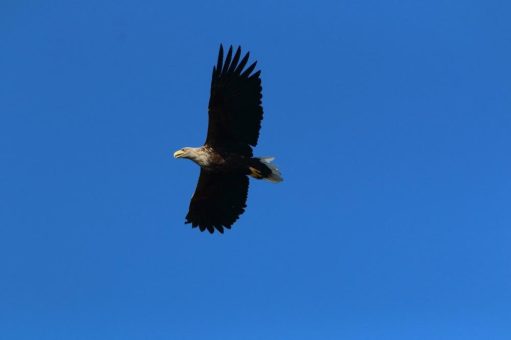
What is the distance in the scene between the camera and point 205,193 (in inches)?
765

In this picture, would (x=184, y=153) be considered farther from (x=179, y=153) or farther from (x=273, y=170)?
(x=273, y=170)

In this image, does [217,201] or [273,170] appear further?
[217,201]

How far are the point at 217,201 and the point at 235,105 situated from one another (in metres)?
2.68

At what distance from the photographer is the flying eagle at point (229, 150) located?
58.6ft

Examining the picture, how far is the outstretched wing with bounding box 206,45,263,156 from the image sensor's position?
1784 cm

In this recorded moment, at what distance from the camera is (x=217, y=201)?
1955cm

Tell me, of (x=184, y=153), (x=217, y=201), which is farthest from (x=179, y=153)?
(x=217, y=201)

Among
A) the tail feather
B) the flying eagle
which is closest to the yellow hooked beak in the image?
the flying eagle

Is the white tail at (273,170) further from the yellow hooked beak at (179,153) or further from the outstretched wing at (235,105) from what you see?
the yellow hooked beak at (179,153)

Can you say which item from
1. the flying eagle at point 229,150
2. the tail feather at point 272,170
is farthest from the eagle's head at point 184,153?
the tail feather at point 272,170

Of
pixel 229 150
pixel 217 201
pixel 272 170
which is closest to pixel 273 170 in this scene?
pixel 272 170

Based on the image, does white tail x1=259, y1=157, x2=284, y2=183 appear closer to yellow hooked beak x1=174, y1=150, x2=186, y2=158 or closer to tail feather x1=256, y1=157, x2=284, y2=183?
tail feather x1=256, y1=157, x2=284, y2=183

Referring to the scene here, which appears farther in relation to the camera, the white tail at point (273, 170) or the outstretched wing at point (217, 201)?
the outstretched wing at point (217, 201)

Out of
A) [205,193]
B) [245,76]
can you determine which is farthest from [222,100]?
[205,193]
